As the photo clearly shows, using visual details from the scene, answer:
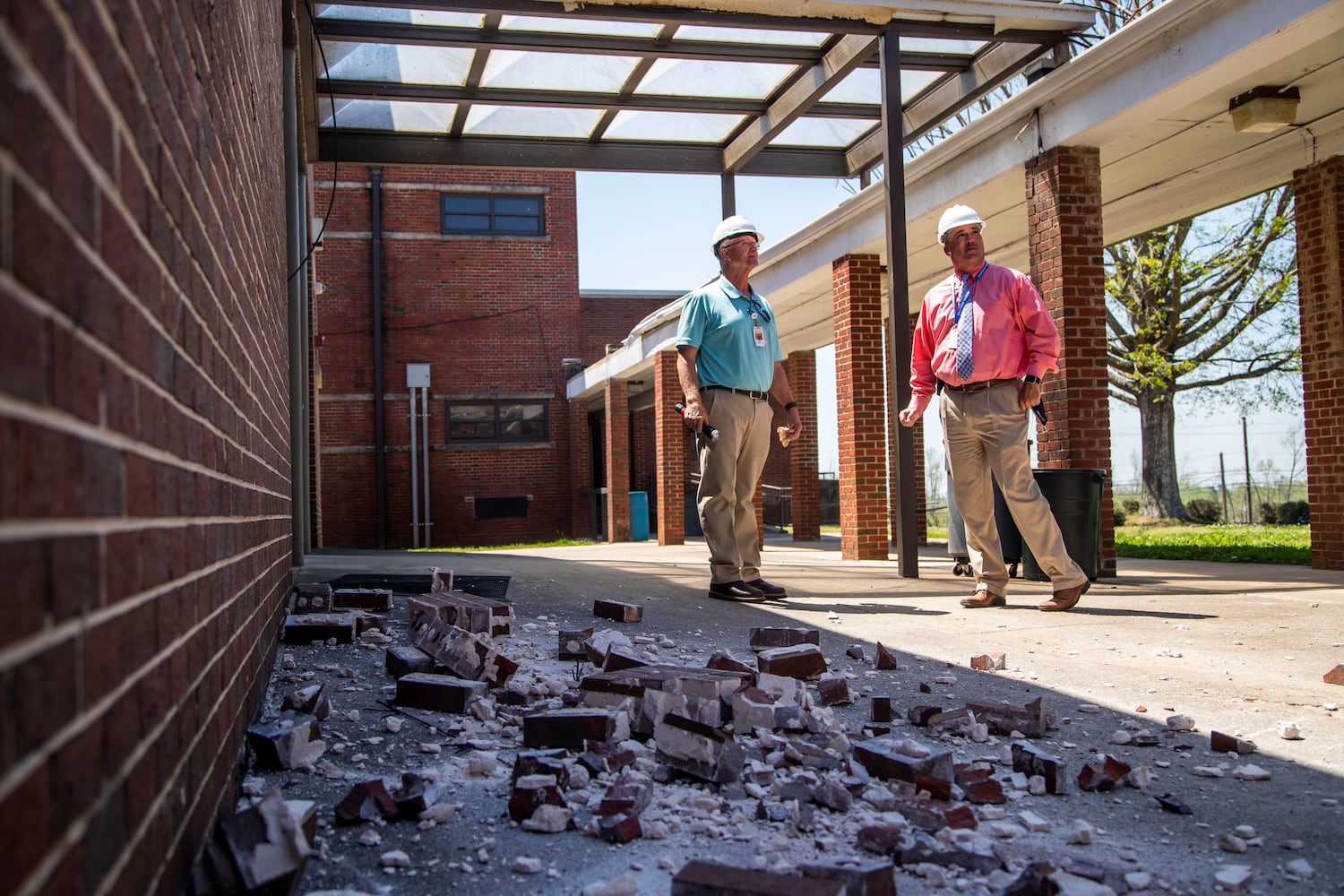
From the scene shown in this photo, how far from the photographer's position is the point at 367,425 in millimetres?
21797

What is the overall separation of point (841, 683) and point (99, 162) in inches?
106

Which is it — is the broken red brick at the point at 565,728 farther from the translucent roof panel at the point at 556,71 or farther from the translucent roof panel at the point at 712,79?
the translucent roof panel at the point at 712,79

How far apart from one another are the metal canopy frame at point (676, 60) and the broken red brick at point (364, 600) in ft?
12.4

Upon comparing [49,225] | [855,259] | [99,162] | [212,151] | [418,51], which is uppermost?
[418,51]

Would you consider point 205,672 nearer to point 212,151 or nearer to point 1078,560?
point 212,151

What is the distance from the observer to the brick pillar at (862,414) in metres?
10.2

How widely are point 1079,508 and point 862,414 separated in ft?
13.0

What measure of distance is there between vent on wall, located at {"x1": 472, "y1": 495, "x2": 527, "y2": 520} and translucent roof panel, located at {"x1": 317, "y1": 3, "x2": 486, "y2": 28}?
15.3 m

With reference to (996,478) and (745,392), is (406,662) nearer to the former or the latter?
(745,392)

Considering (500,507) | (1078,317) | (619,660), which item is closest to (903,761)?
(619,660)

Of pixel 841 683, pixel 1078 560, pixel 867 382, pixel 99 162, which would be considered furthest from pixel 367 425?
pixel 99 162

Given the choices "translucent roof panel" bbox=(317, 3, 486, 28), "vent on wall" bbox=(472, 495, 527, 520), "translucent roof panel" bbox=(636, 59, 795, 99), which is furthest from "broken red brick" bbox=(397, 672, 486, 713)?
"vent on wall" bbox=(472, 495, 527, 520)

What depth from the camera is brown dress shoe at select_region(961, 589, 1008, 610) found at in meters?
5.53

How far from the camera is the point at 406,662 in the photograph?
133 inches
